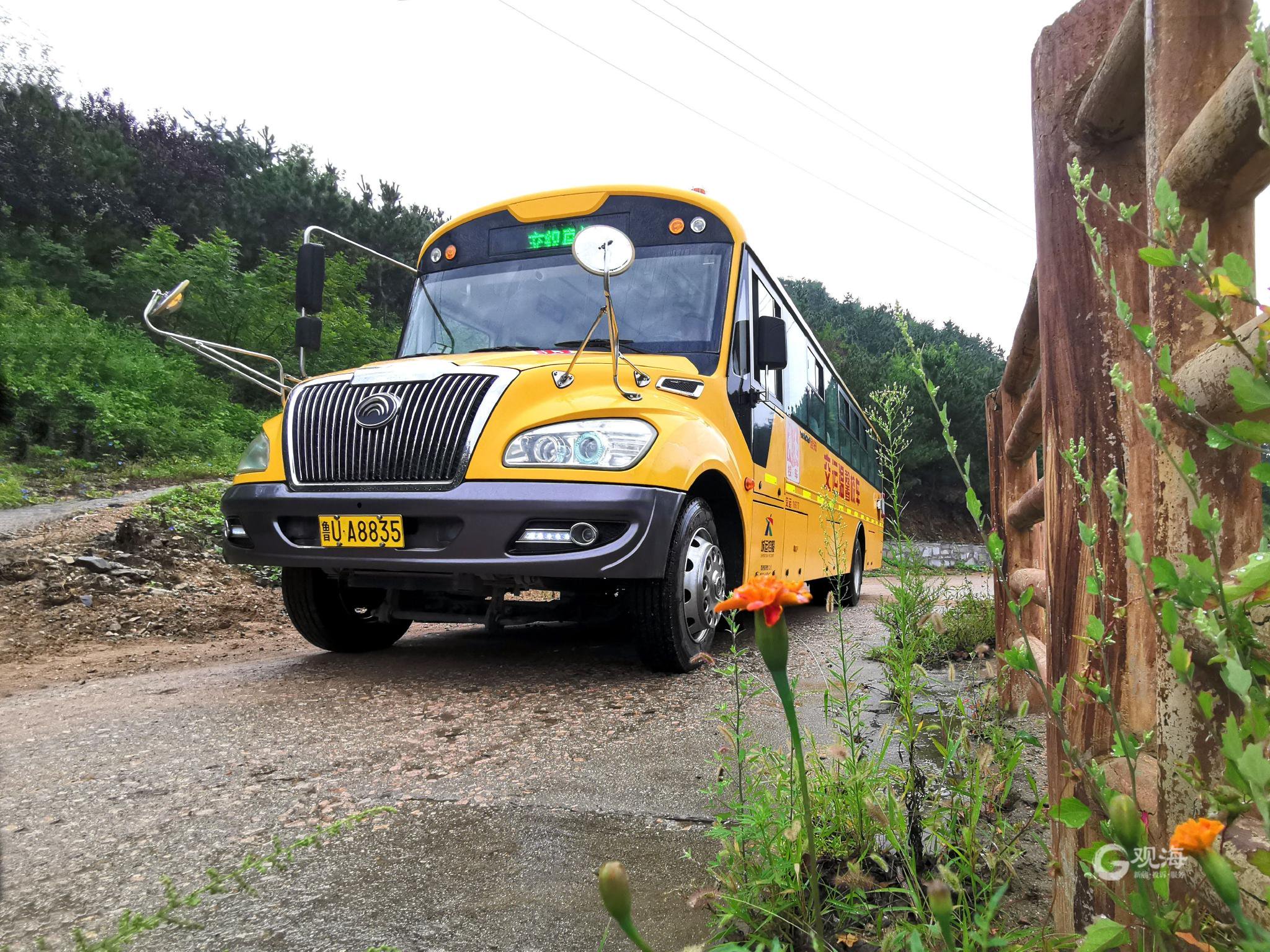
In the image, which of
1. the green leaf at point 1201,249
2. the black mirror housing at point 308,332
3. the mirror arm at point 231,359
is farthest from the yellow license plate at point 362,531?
the green leaf at point 1201,249

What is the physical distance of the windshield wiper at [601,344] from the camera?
4406 millimetres

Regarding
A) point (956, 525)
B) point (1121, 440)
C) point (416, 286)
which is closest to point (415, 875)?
point (1121, 440)

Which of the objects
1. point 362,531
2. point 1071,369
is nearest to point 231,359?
point 362,531

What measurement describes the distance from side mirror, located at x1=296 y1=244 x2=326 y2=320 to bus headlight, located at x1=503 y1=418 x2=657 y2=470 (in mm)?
2128

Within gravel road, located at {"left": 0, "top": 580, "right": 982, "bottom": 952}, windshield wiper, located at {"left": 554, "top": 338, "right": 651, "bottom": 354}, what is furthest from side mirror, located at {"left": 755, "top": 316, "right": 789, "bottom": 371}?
gravel road, located at {"left": 0, "top": 580, "right": 982, "bottom": 952}

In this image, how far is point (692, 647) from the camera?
3924 millimetres

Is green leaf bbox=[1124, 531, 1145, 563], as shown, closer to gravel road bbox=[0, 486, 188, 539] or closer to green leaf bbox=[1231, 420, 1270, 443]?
green leaf bbox=[1231, 420, 1270, 443]

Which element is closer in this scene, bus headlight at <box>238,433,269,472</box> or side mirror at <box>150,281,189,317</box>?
side mirror at <box>150,281,189,317</box>

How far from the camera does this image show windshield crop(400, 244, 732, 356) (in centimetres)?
462

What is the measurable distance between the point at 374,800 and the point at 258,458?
2.52m

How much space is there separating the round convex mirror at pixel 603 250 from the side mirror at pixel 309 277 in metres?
2.00

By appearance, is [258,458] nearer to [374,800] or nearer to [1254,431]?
[374,800]

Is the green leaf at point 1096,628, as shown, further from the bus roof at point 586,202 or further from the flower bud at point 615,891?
the bus roof at point 586,202

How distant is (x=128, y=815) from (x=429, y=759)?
2.54 ft
